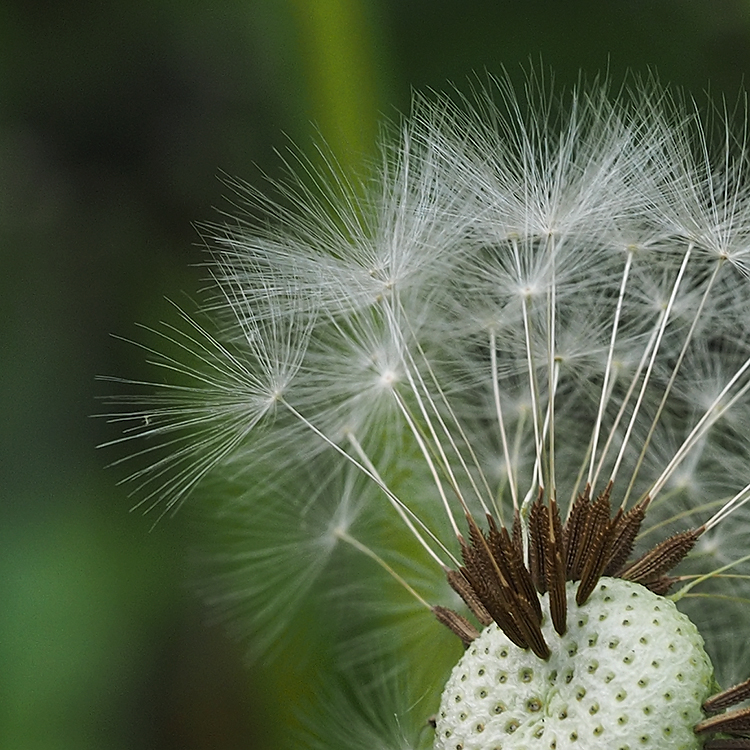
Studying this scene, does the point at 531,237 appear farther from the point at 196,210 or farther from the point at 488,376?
the point at 196,210

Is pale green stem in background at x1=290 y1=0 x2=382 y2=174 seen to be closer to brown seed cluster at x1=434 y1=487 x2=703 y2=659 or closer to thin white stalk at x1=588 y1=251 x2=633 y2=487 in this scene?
thin white stalk at x1=588 y1=251 x2=633 y2=487

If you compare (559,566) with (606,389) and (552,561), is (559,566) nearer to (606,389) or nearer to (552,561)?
(552,561)

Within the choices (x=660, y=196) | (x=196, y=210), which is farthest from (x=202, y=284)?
(x=660, y=196)

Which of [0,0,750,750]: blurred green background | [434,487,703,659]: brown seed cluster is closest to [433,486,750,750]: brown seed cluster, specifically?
[434,487,703,659]: brown seed cluster

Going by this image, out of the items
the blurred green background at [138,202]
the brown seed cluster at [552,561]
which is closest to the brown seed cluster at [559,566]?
the brown seed cluster at [552,561]

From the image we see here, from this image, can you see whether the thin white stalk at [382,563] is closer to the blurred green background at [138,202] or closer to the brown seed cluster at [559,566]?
the brown seed cluster at [559,566]

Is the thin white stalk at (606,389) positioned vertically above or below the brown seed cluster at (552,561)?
above
